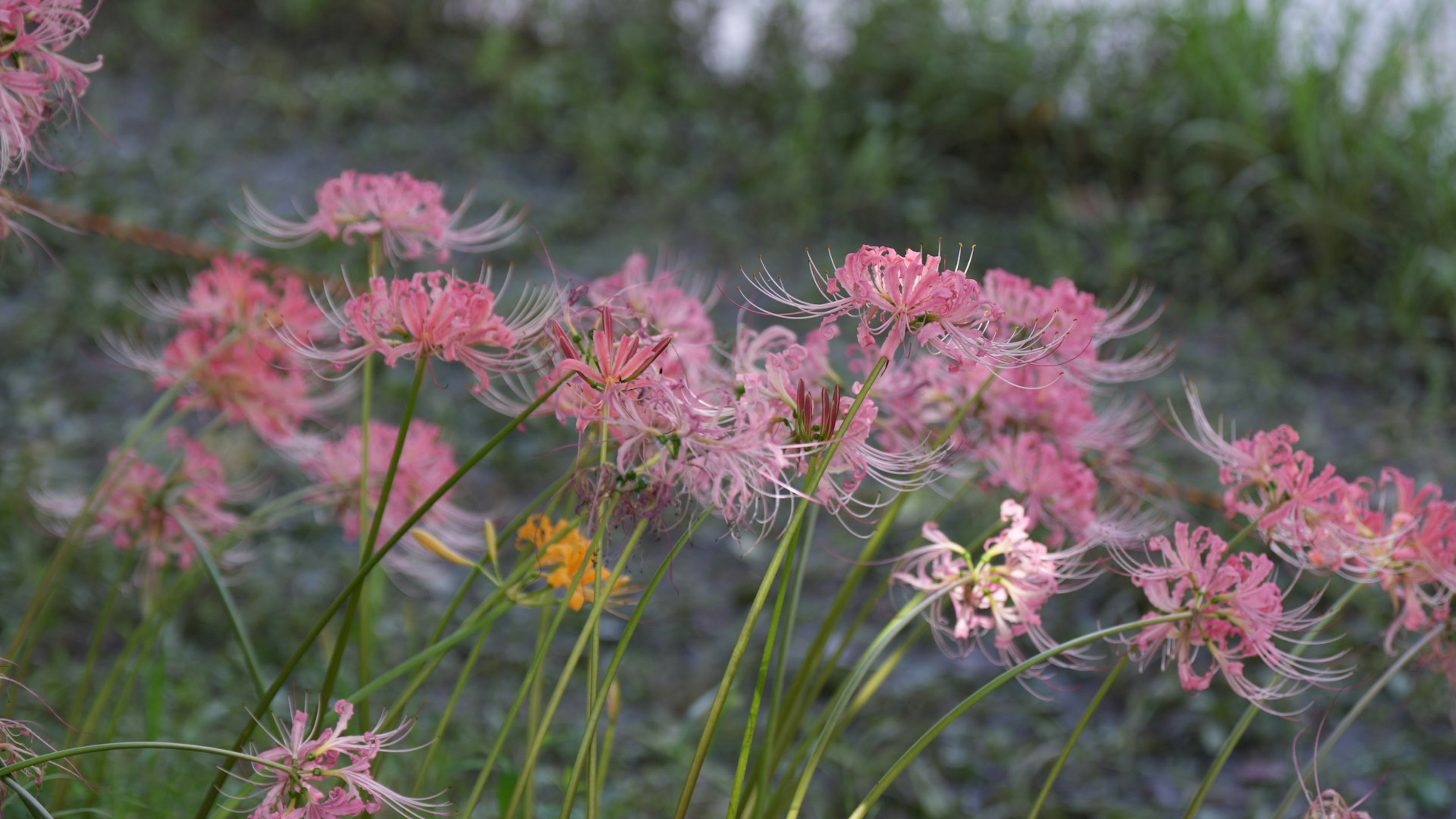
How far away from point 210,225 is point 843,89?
8.10 feet

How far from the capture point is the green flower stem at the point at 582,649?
91cm

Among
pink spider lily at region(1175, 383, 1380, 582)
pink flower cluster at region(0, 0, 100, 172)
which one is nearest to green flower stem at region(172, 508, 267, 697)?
pink flower cluster at region(0, 0, 100, 172)

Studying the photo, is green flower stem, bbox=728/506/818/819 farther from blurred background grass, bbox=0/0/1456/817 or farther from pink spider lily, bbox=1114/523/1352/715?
blurred background grass, bbox=0/0/1456/817

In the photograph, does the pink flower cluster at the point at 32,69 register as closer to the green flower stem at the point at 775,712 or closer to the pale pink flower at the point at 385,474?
the pale pink flower at the point at 385,474

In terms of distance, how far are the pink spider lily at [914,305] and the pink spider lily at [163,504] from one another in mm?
950

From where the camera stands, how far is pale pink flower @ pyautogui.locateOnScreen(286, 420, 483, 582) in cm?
139

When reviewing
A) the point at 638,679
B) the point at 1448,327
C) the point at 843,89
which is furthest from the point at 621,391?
the point at 843,89

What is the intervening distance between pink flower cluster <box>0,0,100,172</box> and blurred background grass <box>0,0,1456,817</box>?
141 cm

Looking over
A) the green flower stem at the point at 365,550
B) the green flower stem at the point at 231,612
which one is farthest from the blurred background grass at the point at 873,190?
the green flower stem at the point at 231,612

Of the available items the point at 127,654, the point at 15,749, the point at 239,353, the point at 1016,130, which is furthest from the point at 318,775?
→ the point at 1016,130

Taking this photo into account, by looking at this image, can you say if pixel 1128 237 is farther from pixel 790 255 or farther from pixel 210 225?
pixel 210 225

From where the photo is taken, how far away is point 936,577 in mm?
1068

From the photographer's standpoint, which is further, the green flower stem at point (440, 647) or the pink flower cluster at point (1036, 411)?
the pink flower cluster at point (1036, 411)

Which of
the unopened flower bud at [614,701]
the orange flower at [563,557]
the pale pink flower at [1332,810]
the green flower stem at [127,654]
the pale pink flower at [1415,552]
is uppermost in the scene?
the pale pink flower at [1415,552]
